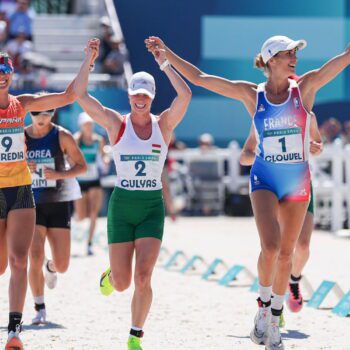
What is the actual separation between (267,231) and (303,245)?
6.86ft

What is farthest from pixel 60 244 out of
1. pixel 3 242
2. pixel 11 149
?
pixel 11 149

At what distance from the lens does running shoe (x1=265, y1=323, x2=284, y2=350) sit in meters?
8.41

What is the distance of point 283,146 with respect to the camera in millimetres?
8766

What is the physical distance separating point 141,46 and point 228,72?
6.96 ft

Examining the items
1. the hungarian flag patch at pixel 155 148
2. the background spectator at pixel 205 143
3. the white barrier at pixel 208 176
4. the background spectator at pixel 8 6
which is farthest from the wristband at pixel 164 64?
the background spectator at pixel 8 6

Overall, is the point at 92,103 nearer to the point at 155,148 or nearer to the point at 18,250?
the point at 155,148

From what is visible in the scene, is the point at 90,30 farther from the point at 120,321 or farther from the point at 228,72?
the point at 120,321

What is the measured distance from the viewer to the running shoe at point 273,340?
8414 mm

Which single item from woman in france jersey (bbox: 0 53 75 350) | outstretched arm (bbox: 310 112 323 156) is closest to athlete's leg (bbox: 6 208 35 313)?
woman in france jersey (bbox: 0 53 75 350)

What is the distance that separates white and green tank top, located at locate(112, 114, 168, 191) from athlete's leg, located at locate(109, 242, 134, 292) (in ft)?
1.40

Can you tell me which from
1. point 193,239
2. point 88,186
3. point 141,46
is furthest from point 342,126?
point 88,186

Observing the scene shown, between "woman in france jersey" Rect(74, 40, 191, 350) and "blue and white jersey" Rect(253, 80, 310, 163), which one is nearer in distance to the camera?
"woman in france jersey" Rect(74, 40, 191, 350)

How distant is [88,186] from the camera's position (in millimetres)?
17422

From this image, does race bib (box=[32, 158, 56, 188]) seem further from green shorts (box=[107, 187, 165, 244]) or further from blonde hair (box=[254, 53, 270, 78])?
blonde hair (box=[254, 53, 270, 78])
